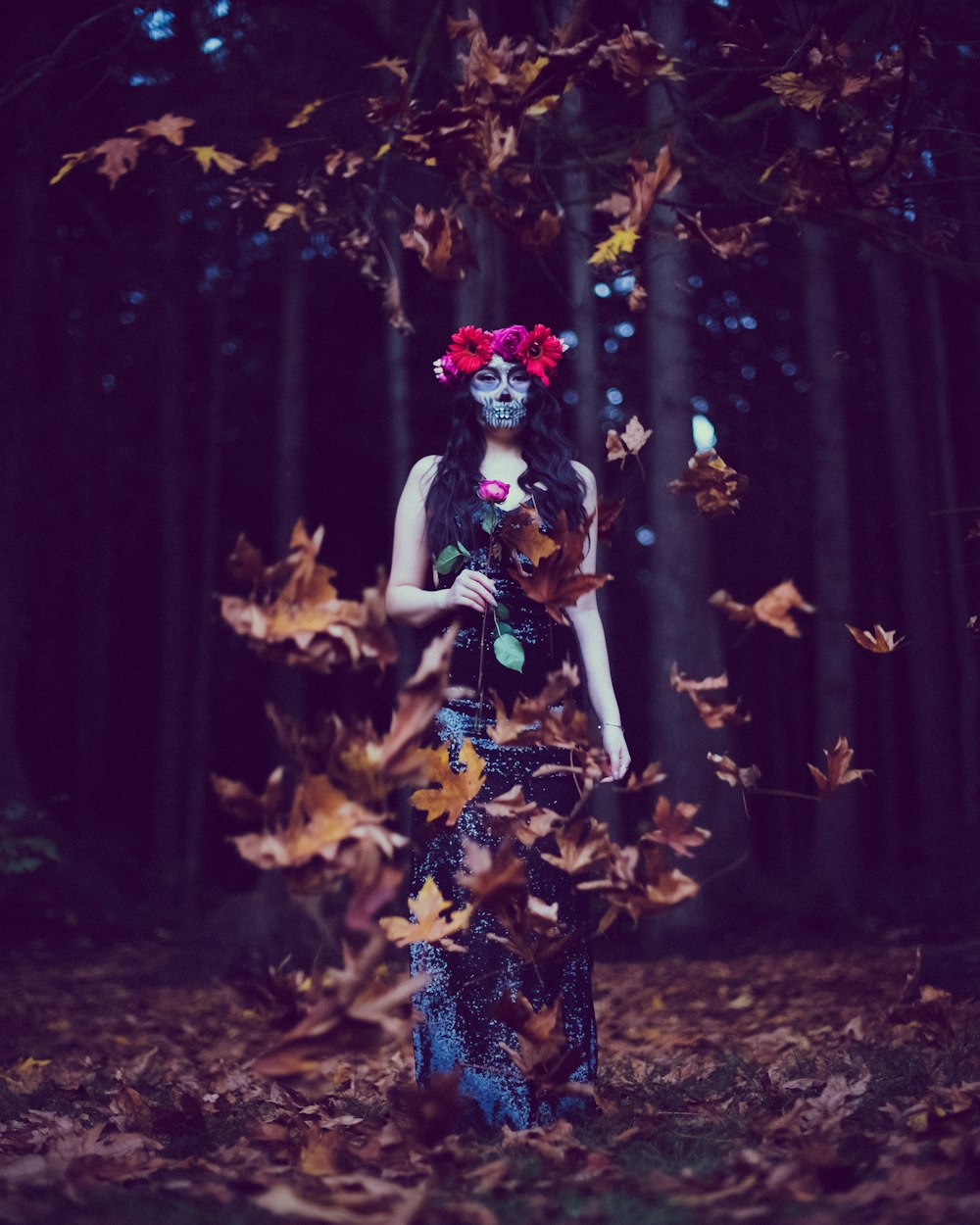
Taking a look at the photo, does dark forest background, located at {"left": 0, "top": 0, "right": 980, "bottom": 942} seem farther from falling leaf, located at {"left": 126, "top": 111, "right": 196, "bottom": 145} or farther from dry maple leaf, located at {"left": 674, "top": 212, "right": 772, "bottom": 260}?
falling leaf, located at {"left": 126, "top": 111, "right": 196, "bottom": 145}

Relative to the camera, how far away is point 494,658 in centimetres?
356

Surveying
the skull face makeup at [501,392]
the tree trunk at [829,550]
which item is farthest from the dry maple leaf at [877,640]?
the tree trunk at [829,550]

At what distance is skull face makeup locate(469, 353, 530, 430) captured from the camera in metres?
3.62


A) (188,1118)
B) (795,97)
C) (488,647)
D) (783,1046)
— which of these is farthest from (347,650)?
(783,1046)

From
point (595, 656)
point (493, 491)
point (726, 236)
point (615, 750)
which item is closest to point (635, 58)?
point (726, 236)

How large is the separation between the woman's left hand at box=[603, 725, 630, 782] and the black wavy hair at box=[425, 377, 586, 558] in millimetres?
581

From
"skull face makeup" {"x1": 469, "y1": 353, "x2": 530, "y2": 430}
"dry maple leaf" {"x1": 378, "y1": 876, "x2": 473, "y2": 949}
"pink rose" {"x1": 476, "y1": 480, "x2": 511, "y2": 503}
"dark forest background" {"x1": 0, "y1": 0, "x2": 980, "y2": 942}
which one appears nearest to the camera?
"dry maple leaf" {"x1": 378, "y1": 876, "x2": 473, "y2": 949}

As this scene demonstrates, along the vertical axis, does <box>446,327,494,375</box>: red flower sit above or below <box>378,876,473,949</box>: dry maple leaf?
above

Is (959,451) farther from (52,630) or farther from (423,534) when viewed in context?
(52,630)

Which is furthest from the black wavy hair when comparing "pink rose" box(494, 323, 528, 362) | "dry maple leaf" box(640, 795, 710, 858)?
"dry maple leaf" box(640, 795, 710, 858)

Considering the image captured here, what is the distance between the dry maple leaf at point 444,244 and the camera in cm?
358

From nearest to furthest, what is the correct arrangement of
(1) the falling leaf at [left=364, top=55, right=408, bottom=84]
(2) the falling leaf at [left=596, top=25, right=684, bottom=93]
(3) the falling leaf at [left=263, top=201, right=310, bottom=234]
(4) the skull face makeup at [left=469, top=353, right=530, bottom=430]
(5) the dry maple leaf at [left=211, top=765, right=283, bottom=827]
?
(5) the dry maple leaf at [left=211, top=765, right=283, bottom=827], (2) the falling leaf at [left=596, top=25, right=684, bottom=93], (4) the skull face makeup at [left=469, top=353, right=530, bottom=430], (1) the falling leaf at [left=364, top=55, right=408, bottom=84], (3) the falling leaf at [left=263, top=201, right=310, bottom=234]

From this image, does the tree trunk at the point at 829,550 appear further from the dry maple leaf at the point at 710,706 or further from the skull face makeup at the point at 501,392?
the dry maple leaf at the point at 710,706

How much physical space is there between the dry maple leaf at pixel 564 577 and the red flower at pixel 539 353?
→ 30.0 inches
